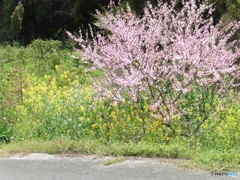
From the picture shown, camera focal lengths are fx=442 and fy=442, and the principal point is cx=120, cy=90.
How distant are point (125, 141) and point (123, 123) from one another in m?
0.39

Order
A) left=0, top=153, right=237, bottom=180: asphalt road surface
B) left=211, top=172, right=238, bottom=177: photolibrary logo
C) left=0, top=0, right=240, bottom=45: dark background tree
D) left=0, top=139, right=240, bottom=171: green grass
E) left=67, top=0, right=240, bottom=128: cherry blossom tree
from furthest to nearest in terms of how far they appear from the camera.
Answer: left=0, top=0, right=240, bottom=45: dark background tree → left=67, top=0, right=240, bottom=128: cherry blossom tree → left=0, top=139, right=240, bottom=171: green grass → left=0, top=153, right=237, bottom=180: asphalt road surface → left=211, top=172, right=238, bottom=177: photolibrary logo

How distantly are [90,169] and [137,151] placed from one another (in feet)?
2.11

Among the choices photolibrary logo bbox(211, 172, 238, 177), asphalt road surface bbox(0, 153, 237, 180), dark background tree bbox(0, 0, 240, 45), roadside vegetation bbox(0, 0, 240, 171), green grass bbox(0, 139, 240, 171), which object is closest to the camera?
photolibrary logo bbox(211, 172, 238, 177)

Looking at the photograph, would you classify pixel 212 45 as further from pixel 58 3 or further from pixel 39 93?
pixel 58 3

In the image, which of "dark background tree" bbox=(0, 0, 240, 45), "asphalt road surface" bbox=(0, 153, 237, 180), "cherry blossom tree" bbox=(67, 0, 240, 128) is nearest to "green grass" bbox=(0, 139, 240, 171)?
"asphalt road surface" bbox=(0, 153, 237, 180)

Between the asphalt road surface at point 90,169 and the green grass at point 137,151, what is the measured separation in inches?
5.4

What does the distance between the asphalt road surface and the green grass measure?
14 centimetres

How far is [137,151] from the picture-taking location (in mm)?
5109

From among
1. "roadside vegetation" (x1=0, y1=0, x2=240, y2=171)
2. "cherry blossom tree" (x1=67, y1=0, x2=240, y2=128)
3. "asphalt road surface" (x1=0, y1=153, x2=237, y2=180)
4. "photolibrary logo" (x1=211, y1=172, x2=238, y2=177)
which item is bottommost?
"photolibrary logo" (x1=211, y1=172, x2=238, y2=177)

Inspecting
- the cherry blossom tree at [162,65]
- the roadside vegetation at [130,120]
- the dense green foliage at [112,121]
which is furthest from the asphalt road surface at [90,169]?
the cherry blossom tree at [162,65]

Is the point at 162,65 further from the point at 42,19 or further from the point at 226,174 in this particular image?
the point at 42,19

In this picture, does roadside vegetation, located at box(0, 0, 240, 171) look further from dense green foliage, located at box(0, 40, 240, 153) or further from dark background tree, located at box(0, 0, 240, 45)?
dark background tree, located at box(0, 0, 240, 45)

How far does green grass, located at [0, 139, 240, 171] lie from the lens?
180 inches

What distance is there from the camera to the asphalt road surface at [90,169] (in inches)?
173
